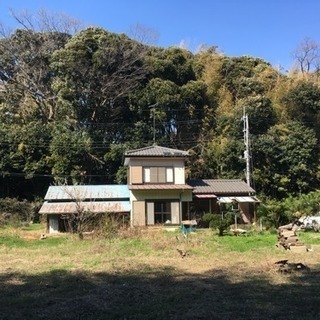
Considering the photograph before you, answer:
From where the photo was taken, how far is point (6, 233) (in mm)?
20859

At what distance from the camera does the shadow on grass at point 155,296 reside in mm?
6551

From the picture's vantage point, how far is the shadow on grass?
655cm

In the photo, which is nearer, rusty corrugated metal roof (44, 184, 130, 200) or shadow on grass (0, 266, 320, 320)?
shadow on grass (0, 266, 320, 320)

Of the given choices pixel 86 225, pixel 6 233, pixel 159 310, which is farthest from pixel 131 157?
pixel 159 310

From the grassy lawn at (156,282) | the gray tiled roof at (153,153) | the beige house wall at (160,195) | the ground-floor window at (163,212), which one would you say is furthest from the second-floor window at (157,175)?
the grassy lawn at (156,282)

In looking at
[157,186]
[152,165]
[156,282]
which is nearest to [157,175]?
[152,165]

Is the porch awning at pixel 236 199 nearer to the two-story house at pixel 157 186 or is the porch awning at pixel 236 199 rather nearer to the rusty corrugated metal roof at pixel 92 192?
the two-story house at pixel 157 186

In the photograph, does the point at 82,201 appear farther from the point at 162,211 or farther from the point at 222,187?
the point at 222,187

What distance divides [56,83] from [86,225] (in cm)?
1667

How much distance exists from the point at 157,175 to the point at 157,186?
0.89 m

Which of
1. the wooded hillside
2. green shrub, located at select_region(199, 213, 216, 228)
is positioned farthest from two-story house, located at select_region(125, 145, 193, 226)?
the wooded hillside

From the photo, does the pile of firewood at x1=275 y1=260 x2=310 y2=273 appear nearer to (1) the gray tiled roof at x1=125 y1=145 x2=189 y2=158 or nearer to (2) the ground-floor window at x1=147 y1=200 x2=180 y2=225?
(2) the ground-floor window at x1=147 y1=200 x2=180 y2=225

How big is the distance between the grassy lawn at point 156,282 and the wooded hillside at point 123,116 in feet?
A: 57.4

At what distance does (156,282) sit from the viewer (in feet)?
30.2
